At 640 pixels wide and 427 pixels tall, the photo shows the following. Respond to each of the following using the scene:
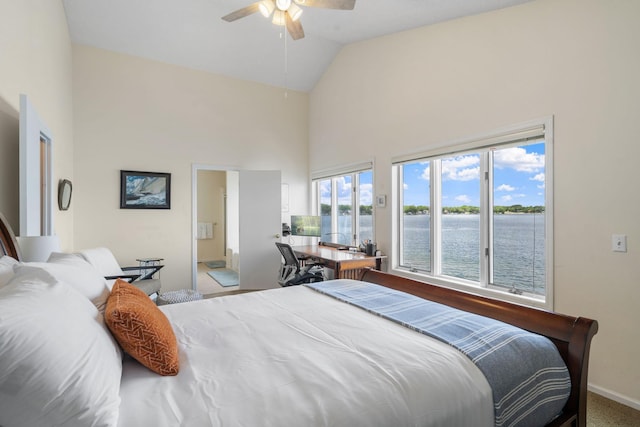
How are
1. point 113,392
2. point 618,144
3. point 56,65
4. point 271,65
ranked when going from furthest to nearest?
point 271,65 < point 56,65 < point 618,144 < point 113,392

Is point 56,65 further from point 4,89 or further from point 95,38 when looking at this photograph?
point 4,89

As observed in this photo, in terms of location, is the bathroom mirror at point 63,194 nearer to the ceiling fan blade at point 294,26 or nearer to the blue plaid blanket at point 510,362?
the ceiling fan blade at point 294,26

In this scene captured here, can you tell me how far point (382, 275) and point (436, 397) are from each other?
4.81 feet

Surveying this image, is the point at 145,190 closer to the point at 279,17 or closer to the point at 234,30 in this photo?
the point at 234,30

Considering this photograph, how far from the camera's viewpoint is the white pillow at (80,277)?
1248 millimetres

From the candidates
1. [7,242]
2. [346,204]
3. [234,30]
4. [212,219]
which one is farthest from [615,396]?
[212,219]

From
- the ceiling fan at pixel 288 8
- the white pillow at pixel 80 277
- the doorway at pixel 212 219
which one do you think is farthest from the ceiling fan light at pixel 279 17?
the doorway at pixel 212 219

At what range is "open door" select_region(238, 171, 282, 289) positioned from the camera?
16.2ft

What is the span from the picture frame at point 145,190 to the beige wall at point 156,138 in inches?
2.9

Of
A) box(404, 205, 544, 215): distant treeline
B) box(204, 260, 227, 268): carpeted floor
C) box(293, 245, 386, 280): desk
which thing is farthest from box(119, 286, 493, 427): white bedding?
box(204, 260, 227, 268): carpeted floor

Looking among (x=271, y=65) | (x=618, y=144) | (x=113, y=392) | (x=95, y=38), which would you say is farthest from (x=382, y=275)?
(x=95, y=38)

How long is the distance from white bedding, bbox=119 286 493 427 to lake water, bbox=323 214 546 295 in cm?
181

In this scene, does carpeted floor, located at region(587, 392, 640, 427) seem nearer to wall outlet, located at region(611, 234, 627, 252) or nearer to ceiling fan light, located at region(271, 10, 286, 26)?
wall outlet, located at region(611, 234, 627, 252)

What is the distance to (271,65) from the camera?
4.84 m
